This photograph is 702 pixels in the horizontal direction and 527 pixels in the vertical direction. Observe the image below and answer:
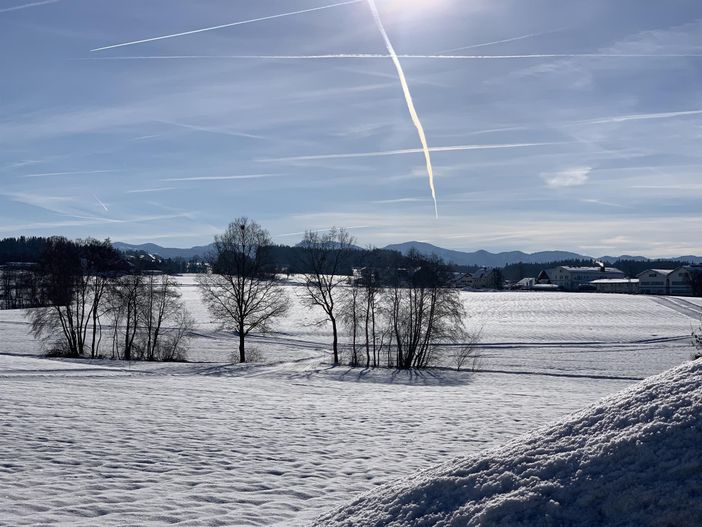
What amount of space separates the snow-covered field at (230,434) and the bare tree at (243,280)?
6.71m

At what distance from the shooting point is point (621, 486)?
373cm

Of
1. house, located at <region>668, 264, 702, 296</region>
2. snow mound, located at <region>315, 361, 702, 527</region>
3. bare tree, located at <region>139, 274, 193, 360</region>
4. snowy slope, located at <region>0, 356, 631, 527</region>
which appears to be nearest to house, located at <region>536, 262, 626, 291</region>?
house, located at <region>668, 264, 702, 296</region>

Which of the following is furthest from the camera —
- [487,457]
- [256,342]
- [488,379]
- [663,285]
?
[663,285]

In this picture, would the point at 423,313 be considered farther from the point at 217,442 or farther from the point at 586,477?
the point at 586,477

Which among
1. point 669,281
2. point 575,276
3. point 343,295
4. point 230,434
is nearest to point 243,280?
point 343,295

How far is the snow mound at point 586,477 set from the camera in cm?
362

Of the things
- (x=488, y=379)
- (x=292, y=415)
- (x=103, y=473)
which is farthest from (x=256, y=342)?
(x=103, y=473)

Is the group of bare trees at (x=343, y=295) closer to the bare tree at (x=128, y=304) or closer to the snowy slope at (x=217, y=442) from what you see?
the bare tree at (x=128, y=304)

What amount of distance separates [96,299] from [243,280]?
12.1 m

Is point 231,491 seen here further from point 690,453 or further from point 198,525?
point 690,453

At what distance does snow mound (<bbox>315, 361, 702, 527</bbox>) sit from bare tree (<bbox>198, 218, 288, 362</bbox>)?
34.3 meters

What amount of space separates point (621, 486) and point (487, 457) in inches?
48.3

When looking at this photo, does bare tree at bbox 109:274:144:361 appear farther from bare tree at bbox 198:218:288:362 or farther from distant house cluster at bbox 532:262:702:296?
distant house cluster at bbox 532:262:702:296

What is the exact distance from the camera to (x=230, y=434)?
12492 millimetres
